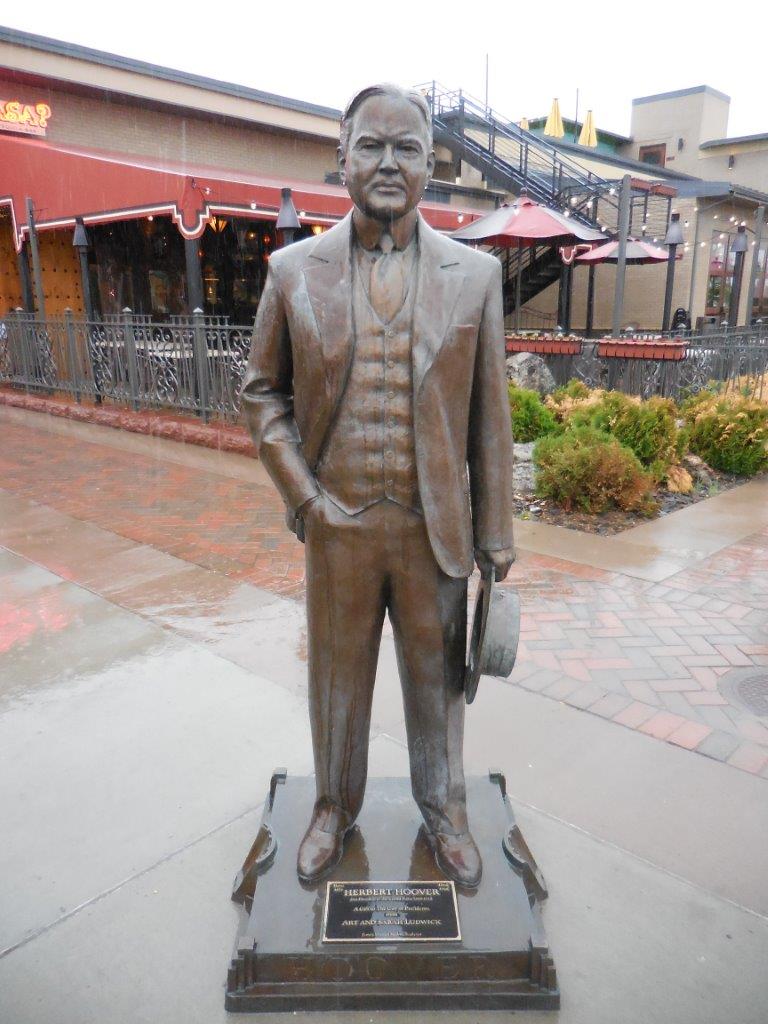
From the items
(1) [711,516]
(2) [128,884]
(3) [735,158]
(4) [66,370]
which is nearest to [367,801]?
(2) [128,884]

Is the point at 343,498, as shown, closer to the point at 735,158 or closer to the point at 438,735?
the point at 438,735

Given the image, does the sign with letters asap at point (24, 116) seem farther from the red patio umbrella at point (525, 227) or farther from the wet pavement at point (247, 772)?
the wet pavement at point (247, 772)

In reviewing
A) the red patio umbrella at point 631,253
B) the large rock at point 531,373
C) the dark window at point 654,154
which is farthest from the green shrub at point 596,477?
the dark window at point 654,154

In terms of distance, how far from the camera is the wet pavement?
7.16ft

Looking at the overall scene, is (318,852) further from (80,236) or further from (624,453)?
(80,236)

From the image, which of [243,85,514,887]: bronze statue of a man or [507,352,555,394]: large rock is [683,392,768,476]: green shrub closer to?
[507,352,555,394]: large rock

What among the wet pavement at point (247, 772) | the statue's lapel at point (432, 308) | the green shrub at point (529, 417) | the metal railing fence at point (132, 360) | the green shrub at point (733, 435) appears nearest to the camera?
the statue's lapel at point (432, 308)

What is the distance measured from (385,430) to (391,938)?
1.36m

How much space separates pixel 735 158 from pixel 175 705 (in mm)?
29133

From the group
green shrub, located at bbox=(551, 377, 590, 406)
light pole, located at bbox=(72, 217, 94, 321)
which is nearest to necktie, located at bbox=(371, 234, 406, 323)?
green shrub, located at bbox=(551, 377, 590, 406)

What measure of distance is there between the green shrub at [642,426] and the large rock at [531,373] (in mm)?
2579

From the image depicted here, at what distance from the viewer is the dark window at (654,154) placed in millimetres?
29422

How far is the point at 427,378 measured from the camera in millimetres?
1969

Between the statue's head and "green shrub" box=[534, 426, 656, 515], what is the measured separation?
4.97 metres
